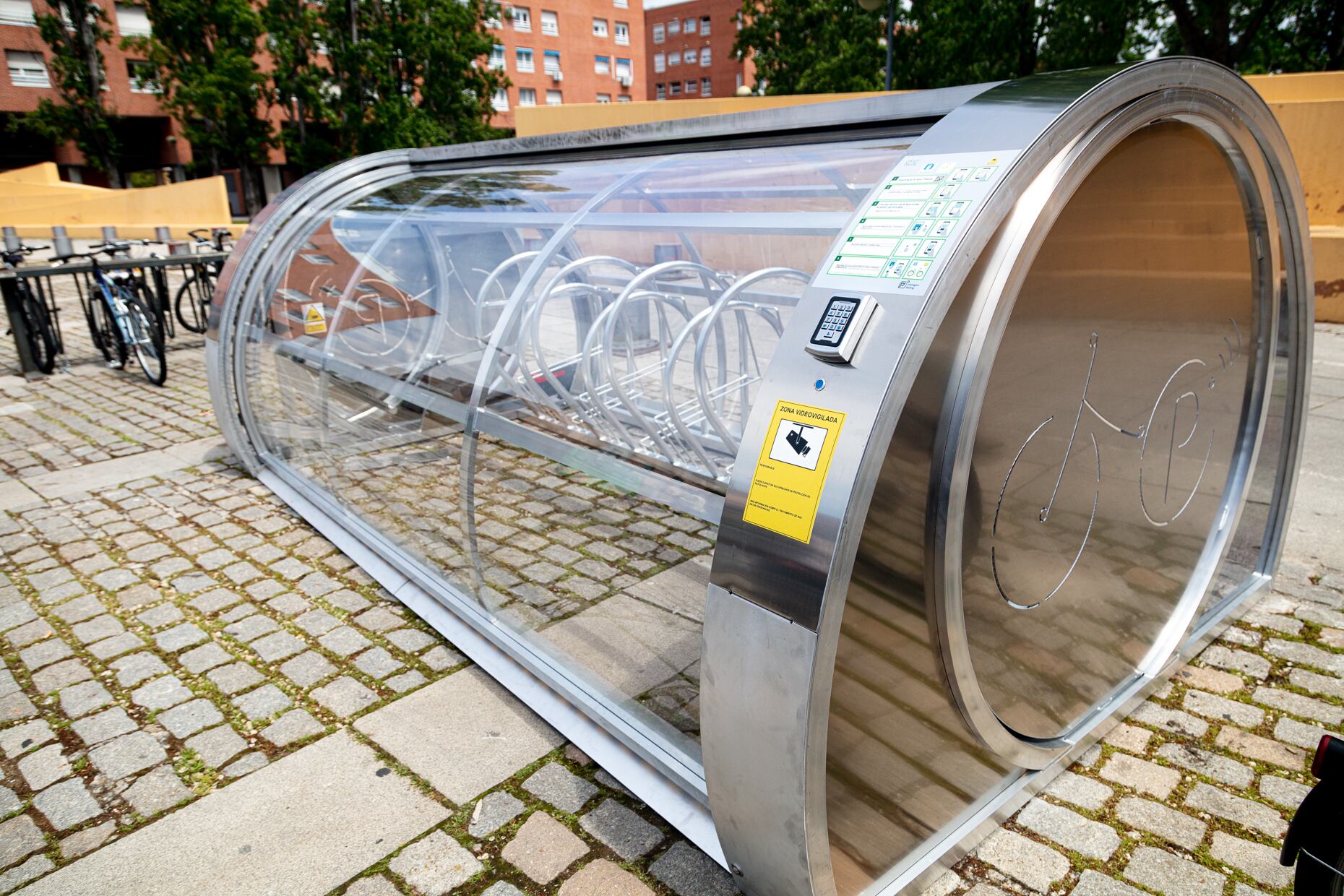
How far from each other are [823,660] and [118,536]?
4.56m

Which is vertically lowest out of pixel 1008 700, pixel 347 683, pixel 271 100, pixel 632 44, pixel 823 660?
pixel 347 683

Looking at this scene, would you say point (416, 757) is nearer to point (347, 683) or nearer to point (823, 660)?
point (347, 683)

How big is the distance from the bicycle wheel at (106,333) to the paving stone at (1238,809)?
9.39 m

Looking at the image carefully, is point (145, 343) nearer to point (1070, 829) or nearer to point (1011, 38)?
point (1070, 829)

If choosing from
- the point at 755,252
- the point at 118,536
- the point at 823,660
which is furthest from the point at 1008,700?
the point at 118,536

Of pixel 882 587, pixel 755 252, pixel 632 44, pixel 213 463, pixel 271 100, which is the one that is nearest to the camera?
pixel 882 587

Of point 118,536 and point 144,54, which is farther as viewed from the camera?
point 144,54

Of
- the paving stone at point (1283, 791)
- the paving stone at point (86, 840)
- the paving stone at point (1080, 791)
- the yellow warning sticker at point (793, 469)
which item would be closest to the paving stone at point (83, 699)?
the paving stone at point (86, 840)

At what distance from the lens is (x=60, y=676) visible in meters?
3.32

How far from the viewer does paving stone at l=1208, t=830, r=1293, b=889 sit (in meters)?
2.19

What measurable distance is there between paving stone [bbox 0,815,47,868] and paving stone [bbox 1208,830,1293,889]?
3470mm

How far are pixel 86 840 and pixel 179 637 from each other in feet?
3.95

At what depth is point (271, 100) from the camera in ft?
121

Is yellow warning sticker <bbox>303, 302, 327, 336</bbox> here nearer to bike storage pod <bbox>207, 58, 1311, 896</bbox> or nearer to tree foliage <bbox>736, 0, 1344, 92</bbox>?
bike storage pod <bbox>207, 58, 1311, 896</bbox>
